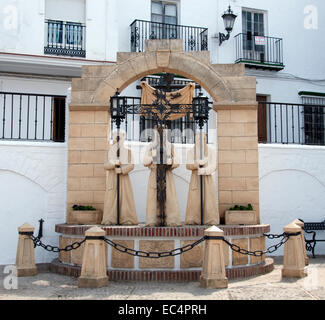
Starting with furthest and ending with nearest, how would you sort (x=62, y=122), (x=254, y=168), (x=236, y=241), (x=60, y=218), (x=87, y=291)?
(x=62, y=122) → (x=60, y=218) → (x=254, y=168) → (x=236, y=241) → (x=87, y=291)

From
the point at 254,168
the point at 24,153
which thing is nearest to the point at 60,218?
the point at 24,153

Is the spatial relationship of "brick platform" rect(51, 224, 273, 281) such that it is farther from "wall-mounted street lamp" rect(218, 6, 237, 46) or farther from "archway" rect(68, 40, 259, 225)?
"wall-mounted street lamp" rect(218, 6, 237, 46)

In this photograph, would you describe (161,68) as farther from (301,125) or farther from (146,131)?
(301,125)

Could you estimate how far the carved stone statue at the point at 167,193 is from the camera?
28.7 feet

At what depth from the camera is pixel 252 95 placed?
9867 mm

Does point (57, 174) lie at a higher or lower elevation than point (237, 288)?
higher

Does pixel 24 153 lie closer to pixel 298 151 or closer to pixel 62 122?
pixel 62 122

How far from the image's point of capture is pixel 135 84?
631 inches

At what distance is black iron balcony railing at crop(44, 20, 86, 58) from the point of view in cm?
1537

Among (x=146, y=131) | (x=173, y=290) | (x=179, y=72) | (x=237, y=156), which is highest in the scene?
(x=179, y=72)

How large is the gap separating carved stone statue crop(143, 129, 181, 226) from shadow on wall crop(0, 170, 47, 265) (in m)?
2.83

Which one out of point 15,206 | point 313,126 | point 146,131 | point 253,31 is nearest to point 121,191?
point 15,206

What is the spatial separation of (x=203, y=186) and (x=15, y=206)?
13.8 ft
